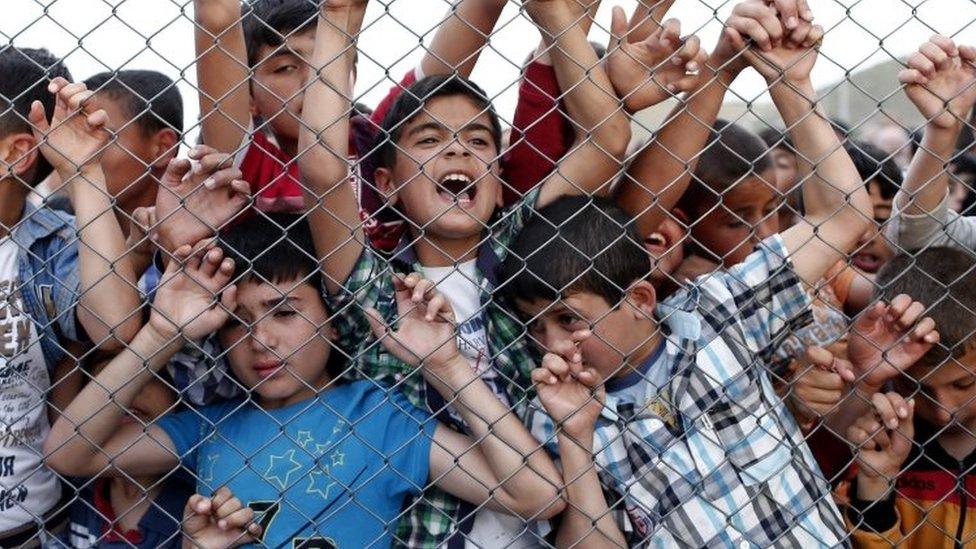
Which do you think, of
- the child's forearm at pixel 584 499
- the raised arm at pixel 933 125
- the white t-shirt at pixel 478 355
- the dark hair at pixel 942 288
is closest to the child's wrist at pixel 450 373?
the white t-shirt at pixel 478 355

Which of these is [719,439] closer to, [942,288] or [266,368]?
[942,288]

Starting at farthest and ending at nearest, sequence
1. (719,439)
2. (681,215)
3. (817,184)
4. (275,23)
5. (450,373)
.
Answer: (681,215) < (275,23) < (817,184) < (719,439) < (450,373)

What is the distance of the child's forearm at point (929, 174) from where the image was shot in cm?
298

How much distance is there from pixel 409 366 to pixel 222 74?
30.3 inches

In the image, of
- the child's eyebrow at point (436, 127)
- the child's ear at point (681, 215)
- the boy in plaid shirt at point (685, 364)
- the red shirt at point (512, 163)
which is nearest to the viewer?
the boy in plaid shirt at point (685, 364)

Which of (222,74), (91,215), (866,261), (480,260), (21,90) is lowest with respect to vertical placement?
(866,261)

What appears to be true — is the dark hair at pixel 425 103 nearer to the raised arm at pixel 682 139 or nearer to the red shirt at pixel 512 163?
the red shirt at pixel 512 163

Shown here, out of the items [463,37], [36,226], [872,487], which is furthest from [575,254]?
[36,226]

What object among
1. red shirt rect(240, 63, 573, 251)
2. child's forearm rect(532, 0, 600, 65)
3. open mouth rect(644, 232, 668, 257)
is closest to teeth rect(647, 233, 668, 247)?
open mouth rect(644, 232, 668, 257)

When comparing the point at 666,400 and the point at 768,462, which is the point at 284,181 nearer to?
the point at 666,400

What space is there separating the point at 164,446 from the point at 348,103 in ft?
2.75

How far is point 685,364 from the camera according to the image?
108 inches

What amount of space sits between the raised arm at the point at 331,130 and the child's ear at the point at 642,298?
626 mm

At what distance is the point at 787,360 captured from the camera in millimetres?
3025
